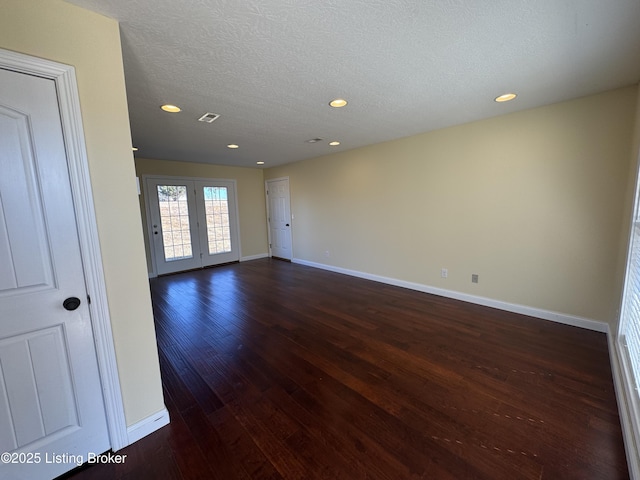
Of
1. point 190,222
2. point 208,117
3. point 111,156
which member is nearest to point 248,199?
point 190,222

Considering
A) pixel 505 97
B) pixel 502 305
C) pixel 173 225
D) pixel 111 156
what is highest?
pixel 505 97

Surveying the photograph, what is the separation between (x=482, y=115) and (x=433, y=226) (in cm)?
150

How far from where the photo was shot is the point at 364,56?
68.6 inches

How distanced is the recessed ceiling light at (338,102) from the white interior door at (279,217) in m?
3.72

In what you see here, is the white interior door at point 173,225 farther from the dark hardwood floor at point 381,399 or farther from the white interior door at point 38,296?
the white interior door at point 38,296

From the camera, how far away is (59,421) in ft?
4.38

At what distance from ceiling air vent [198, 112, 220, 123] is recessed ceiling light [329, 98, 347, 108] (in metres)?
1.27

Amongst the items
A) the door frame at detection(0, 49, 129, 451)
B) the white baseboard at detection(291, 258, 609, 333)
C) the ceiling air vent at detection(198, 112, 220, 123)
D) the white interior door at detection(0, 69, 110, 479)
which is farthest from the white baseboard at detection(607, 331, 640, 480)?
the ceiling air vent at detection(198, 112, 220, 123)

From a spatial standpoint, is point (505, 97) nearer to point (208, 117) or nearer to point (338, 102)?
point (338, 102)

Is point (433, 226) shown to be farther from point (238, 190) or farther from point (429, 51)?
point (238, 190)

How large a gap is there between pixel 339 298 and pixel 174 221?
4.06 meters

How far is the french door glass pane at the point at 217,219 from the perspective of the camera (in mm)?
5945

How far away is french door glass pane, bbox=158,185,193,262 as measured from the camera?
→ 17.5 ft

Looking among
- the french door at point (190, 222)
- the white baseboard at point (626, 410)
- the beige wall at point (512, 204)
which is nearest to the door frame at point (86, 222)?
the white baseboard at point (626, 410)
